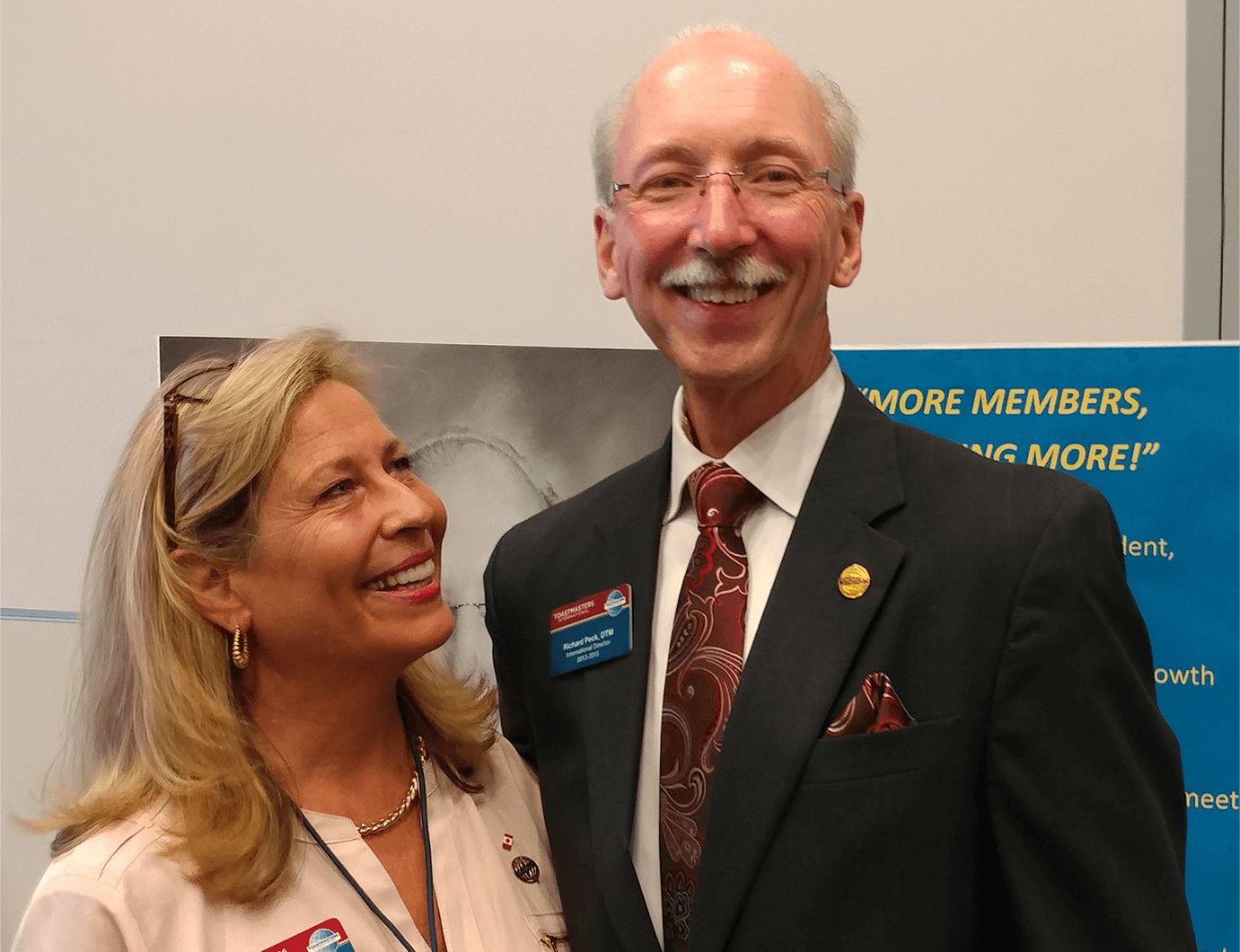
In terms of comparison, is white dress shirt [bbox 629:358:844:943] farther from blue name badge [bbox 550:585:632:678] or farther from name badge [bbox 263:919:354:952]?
name badge [bbox 263:919:354:952]

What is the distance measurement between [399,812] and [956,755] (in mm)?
881

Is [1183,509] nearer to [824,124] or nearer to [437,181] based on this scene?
[824,124]

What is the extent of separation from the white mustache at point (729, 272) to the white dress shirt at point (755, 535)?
200 mm

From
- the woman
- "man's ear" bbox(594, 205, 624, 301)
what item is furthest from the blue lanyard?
"man's ear" bbox(594, 205, 624, 301)

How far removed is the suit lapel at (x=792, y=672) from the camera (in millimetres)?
1578

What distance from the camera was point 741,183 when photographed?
1774mm

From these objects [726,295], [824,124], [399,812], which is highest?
[824,124]

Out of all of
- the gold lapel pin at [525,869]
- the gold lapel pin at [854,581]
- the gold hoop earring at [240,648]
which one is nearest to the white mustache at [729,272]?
the gold lapel pin at [854,581]

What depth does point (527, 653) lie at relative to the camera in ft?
6.65

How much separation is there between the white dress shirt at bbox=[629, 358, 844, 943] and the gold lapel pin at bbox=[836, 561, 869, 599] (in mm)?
117

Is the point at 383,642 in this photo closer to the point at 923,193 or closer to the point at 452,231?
the point at 452,231

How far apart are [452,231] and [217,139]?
0.74m

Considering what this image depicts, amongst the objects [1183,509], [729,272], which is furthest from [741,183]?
[1183,509]

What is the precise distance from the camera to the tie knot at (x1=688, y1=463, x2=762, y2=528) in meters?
1.79
